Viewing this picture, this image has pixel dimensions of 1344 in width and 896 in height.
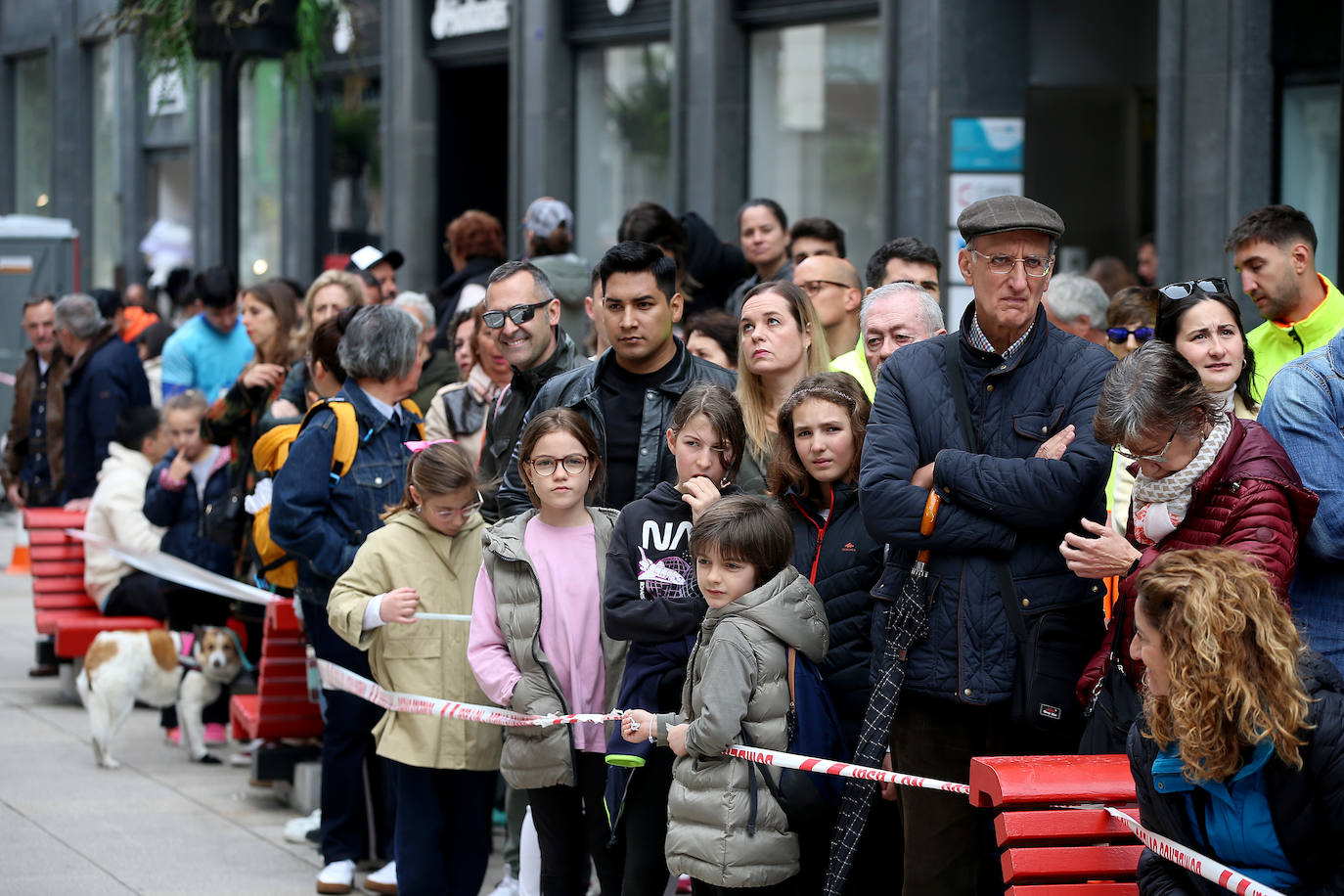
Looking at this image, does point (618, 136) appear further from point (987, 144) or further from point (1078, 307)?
point (1078, 307)

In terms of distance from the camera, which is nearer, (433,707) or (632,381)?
(632,381)

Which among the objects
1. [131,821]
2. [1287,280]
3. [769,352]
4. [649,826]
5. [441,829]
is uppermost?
[1287,280]

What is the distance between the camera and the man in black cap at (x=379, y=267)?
32.4 feet

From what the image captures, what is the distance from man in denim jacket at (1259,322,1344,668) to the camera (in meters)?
4.31

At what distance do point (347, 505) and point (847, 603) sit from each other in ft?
7.82

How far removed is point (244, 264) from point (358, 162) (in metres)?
2.28

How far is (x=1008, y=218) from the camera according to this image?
14.8 ft

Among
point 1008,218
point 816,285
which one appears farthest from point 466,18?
point 1008,218

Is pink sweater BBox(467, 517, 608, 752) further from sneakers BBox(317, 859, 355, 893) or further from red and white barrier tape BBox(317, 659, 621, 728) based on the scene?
sneakers BBox(317, 859, 355, 893)

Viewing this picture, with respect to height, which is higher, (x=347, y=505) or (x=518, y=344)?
(x=518, y=344)

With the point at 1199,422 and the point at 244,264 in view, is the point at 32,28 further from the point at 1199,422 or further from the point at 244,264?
the point at 1199,422

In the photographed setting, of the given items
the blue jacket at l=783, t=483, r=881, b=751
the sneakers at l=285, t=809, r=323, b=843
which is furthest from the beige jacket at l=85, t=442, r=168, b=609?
the blue jacket at l=783, t=483, r=881, b=751

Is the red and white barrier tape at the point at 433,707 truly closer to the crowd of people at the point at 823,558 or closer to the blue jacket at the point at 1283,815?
the crowd of people at the point at 823,558

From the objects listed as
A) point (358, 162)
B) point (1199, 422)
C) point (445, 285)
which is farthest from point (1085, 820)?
point (358, 162)
